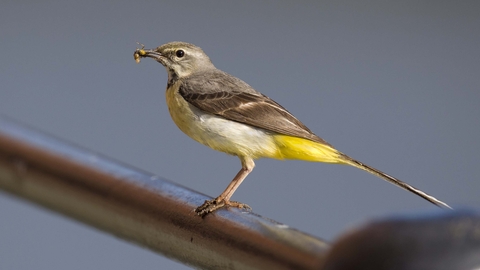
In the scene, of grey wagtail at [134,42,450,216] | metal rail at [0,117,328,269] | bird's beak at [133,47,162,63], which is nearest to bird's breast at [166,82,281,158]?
grey wagtail at [134,42,450,216]

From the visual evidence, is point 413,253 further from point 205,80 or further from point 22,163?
point 205,80

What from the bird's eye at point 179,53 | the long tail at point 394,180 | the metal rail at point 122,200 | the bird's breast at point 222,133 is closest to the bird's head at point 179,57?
the bird's eye at point 179,53

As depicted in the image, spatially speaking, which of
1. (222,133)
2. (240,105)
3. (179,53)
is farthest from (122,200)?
(179,53)

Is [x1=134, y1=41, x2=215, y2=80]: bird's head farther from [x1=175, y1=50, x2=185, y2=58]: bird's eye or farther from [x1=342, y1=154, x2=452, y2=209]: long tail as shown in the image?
[x1=342, y1=154, x2=452, y2=209]: long tail

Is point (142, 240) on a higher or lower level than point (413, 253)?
lower

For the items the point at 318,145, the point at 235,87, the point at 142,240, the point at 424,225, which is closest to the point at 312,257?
the point at 424,225

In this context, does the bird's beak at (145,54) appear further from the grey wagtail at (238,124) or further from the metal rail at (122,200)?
the metal rail at (122,200)
